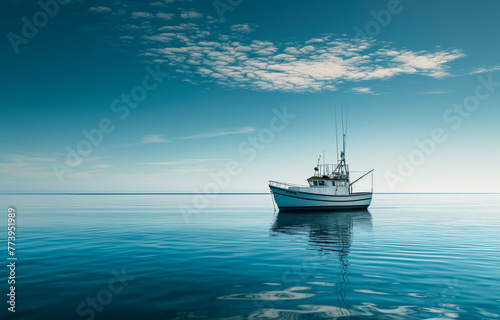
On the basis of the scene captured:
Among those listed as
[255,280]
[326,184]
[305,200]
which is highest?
[326,184]

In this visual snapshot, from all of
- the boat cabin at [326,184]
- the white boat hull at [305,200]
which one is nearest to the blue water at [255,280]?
the white boat hull at [305,200]

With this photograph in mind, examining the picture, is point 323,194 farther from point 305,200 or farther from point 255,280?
point 255,280

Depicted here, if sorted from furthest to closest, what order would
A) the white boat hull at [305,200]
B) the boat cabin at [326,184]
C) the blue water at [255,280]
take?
the boat cabin at [326,184] < the white boat hull at [305,200] < the blue water at [255,280]

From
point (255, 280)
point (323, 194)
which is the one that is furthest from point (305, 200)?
point (255, 280)

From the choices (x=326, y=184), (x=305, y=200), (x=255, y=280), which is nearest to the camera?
(x=255, y=280)

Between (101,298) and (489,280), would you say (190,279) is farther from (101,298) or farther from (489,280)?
(489,280)

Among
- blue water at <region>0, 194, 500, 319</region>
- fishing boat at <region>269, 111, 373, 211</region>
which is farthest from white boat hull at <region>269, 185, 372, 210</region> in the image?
blue water at <region>0, 194, 500, 319</region>

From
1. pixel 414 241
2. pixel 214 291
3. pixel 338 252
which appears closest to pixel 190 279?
pixel 214 291

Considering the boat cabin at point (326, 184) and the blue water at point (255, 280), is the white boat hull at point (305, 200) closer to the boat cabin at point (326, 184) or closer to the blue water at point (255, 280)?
the boat cabin at point (326, 184)

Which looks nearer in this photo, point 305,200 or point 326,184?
point 305,200

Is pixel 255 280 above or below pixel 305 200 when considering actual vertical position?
below

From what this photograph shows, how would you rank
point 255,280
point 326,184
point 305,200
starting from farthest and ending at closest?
point 326,184 < point 305,200 < point 255,280

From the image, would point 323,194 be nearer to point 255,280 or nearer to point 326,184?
point 326,184

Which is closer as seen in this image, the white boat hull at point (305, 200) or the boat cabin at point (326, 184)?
the white boat hull at point (305, 200)
